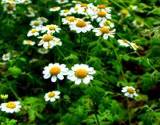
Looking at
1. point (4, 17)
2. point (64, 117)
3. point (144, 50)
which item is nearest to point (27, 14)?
point (4, 17)

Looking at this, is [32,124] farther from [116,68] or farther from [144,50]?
[144,50]

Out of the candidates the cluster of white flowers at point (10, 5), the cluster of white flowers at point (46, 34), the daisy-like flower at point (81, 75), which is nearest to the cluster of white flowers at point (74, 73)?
the daisy-like flower at point (81, 75)

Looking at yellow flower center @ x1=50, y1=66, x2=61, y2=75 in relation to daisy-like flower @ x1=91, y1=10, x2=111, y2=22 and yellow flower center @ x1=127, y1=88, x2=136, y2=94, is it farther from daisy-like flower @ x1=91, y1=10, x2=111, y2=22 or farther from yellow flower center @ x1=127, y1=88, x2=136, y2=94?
daisy-like flower @ x1=91, y1=10, x2=111, y2=22

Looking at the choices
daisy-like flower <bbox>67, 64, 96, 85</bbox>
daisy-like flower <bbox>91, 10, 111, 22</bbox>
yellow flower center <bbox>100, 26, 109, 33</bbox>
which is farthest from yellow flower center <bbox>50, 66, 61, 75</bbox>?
daisy-like flower <bbox>91, 10, 111, 22</bbox>

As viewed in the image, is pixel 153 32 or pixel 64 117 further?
pixel 153 32

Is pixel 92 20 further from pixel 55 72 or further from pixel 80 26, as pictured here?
pixel 55 72

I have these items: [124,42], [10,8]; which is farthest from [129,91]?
[10,8]
